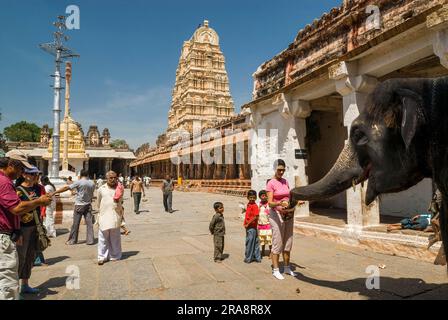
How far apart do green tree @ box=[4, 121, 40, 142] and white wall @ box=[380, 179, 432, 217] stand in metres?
79.2

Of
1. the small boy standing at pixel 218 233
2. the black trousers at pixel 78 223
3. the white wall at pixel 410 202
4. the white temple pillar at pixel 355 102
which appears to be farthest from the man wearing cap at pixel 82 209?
the white wall at pixel 410 202

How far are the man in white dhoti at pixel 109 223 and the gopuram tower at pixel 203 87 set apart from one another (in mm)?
40429

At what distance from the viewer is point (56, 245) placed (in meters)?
6.89

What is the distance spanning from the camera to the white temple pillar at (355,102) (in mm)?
5930

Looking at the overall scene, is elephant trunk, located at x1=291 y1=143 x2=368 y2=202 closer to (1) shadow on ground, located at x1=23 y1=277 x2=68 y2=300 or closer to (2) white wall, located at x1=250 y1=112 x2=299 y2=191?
(1) shadow on ground, located at x1=23 y1=277 x2=68 y2=300

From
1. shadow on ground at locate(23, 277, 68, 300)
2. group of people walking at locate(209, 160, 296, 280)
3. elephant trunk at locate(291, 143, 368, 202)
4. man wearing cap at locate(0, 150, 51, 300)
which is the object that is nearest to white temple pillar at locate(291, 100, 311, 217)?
group of people walking at locate(209, 160, 296, 280)

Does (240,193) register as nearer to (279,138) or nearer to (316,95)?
(279,138)

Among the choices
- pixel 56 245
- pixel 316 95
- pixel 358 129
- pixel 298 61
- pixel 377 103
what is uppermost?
pixel 298 61

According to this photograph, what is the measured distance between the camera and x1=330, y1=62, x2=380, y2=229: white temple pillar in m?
5.93

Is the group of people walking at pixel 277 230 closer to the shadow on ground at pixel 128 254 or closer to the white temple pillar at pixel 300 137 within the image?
the shadow on ground at pixel 128 254

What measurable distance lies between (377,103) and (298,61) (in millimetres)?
6484

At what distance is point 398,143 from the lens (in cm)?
232
